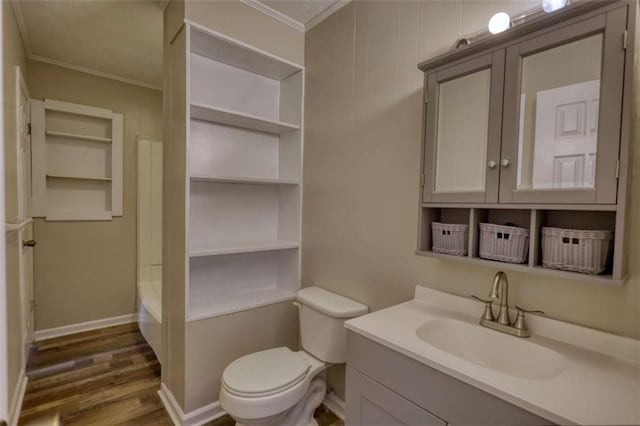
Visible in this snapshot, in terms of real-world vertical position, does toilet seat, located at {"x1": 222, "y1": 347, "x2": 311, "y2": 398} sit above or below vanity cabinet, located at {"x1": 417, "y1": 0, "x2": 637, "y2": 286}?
below

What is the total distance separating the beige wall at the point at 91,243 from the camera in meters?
2.79

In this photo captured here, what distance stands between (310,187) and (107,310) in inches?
95.8

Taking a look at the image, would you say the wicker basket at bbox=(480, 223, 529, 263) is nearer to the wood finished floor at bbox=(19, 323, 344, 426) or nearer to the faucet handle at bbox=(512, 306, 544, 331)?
the faucet handle at bbox=(512, 306, 544, 331)

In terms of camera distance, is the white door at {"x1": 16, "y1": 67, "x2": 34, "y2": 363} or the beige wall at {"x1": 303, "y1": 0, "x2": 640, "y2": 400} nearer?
the beige wall at {"x1": 303, "y1": 0, "x2": 640, "y2": 400}

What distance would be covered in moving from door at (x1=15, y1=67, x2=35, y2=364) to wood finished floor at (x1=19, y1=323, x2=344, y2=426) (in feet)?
0.69

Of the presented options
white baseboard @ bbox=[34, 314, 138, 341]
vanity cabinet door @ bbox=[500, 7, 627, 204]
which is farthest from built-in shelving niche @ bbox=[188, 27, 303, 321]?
white baseboard @ bbox=[34, 314, 138, 341]

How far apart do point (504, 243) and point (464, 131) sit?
463 mm

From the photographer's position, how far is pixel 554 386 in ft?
2.87

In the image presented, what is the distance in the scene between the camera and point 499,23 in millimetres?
1225

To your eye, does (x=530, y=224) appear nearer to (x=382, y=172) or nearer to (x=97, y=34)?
(x=382, y=172)

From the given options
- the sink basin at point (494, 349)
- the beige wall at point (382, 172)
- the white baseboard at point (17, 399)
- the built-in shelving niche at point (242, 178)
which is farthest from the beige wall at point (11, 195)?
the sink basin at point (494, 349)

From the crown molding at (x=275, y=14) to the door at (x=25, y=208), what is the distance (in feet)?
5.00

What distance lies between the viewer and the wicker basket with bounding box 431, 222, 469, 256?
1314mm

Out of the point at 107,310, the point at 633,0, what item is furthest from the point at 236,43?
the point at 107,310
